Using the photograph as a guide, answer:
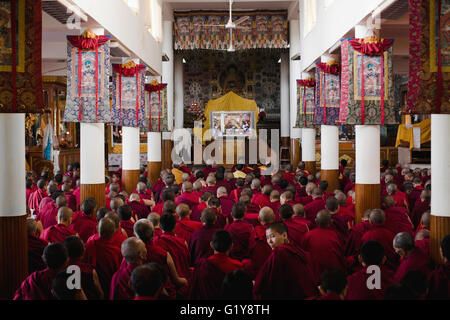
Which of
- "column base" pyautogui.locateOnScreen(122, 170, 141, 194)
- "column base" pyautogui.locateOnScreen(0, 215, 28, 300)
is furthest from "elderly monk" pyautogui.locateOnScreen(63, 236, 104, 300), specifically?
"column base" pyautogui.locateOnScreen(122, 170, 141, 194)

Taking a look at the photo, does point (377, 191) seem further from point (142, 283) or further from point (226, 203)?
point (142, 283)

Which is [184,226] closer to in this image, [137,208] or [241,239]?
[241,239]

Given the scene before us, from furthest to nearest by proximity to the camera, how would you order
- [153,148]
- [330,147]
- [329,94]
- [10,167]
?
[153,148], [330,147], [329,94], [10,167]

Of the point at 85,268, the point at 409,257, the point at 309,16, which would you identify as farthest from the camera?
the point at 309,16

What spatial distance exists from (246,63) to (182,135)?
4977 mm

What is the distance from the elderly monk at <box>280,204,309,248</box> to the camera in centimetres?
643

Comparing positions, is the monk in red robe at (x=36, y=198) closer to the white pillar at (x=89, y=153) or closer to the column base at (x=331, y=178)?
the white pillar at (x=89, y=153)

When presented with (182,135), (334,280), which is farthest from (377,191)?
(182,135)

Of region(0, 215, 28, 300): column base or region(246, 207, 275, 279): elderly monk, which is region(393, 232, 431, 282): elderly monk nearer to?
region(246, 207, 275, 279): elderly monk

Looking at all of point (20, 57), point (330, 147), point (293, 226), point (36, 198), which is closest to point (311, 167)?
point (330, 147)

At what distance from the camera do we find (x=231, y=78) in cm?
2556

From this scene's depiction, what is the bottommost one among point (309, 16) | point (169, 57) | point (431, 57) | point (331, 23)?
point (431, 57)

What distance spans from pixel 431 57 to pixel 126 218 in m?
3.93

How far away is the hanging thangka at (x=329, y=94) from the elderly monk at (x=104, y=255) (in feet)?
26.1
